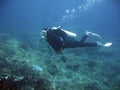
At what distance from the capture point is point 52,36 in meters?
7.88

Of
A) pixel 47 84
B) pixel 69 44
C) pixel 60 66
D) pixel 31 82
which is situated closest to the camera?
pixel 69 44


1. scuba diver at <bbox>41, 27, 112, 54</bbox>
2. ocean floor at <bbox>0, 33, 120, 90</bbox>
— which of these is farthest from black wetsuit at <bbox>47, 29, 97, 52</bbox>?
ocean floor at <bbox>0, 33, 120, 90</bbox>

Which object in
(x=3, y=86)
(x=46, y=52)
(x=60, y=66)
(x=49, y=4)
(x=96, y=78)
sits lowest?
(x=3, y=86)

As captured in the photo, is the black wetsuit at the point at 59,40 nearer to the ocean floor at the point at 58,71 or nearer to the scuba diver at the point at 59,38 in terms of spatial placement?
the scuba diver at the point at 59,38

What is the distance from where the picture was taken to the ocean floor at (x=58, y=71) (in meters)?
9.58

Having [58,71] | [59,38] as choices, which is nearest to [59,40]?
[59,38]

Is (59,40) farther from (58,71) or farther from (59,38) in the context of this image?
(58,71)

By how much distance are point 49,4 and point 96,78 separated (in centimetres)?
11452

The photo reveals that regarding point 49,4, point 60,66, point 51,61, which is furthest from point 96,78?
point 49,4

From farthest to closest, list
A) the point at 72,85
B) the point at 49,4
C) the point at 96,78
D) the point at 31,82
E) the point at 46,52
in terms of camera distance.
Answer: the point at 49,4
the point at 46,52
the point at 96,78
the point at 72,85
the point at 31,82

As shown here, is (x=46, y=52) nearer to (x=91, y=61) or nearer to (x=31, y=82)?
(x=91, y=61)

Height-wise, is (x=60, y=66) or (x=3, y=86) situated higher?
(x=60, y=66)

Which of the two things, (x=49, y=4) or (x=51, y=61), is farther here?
(x=49, y=4)

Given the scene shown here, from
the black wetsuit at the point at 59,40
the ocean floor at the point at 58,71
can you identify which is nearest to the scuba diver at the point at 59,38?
the black wetsuit at the point at 59,40
